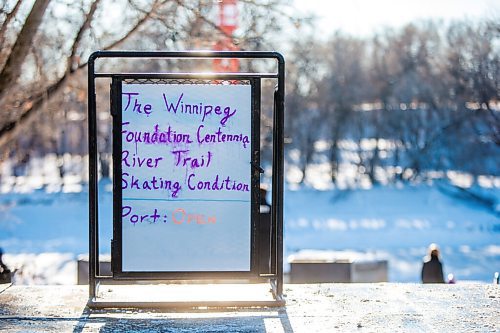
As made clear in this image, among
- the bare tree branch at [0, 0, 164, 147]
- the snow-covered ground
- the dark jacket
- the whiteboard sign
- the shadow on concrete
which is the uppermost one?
the bare tree branch at [0, 0, 164, 147]

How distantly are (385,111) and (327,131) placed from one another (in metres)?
3.96

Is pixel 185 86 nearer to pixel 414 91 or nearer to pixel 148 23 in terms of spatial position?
pixel 148 23

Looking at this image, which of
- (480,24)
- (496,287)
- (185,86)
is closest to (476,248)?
(480,24)

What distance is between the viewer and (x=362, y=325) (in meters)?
5.91

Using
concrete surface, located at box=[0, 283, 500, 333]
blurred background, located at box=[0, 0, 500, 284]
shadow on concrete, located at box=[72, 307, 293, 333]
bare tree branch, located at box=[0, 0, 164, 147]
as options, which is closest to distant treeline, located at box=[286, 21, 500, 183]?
blurred background, located at box=[0, 0, 500, 284]

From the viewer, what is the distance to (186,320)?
605 centimetres

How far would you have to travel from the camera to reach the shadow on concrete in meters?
5.82

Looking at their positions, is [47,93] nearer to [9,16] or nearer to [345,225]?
[9,16]

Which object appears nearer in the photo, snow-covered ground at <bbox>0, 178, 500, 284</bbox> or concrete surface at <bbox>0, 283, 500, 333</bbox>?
concrete surface at <bbox>0, 283, 500, 333</bbox>

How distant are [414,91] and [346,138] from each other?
20.8 feet

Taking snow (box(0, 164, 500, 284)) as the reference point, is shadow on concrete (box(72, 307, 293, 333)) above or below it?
above

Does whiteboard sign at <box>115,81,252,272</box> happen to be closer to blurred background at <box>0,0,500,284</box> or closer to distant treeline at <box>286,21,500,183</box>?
blurred background at <box>0,0,500,284</box>

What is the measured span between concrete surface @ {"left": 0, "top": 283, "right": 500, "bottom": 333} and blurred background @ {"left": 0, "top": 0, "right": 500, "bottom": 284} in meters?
4.24

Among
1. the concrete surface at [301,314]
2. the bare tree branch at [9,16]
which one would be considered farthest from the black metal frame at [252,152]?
the bare tree branch at [9,16]
